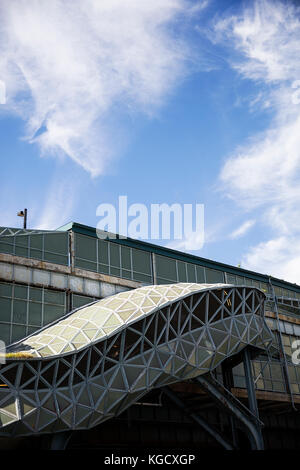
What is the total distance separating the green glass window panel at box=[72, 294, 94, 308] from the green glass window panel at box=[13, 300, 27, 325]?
12.6 ft

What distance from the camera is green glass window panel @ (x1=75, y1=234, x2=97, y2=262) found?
3806cm

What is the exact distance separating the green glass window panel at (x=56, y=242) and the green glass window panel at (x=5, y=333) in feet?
21.3

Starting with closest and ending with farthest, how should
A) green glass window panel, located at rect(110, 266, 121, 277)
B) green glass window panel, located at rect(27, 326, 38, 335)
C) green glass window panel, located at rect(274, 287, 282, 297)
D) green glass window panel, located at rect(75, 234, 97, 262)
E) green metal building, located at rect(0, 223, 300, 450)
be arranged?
green glass window panel, located at rect(27, 326, 38, 335)
green metal building, located at rect(0, 223, 300, 450)
green glass window panel, located at rect(75, 234, 97, 262)
green glass window panel, located at rect(110, 266, 121, 277)
green glass window panel, located at rect(274, 287, 282, 297)

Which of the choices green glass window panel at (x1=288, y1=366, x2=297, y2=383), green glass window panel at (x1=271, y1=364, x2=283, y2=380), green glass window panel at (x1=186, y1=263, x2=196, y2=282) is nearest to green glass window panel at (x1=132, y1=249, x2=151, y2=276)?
green glass window panel at (x1=186, y1=263, x2=196, y2=282)

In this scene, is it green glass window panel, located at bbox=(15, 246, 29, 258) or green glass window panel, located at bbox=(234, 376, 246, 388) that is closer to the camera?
green glass window panel, located at bbox=(15, 246, 29, 258)

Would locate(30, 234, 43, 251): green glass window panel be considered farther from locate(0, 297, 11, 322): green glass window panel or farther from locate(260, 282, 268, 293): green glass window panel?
locate(260, 282, 268, 293): green glass window panel

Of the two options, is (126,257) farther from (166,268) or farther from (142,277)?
(166,268)

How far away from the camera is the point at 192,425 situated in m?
41.9

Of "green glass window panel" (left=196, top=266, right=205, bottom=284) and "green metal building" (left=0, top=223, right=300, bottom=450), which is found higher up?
"green glass window panel" (left=196, top=266, right=205, bottom=284)

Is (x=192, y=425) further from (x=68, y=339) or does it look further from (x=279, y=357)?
(x=68, y=339)

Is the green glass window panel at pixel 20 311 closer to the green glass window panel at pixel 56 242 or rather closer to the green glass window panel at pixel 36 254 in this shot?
the green glass window panel at pixel 36 254
